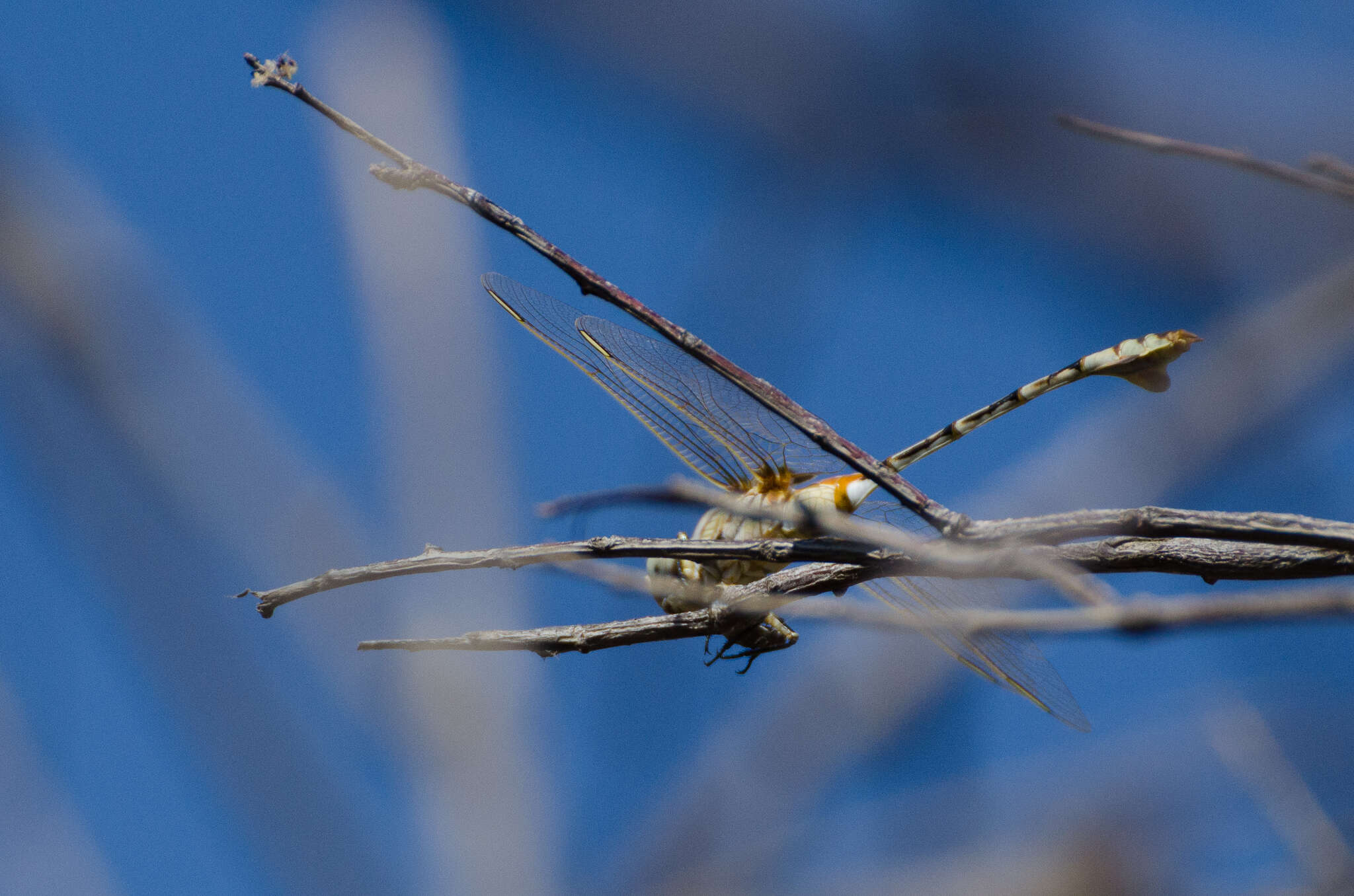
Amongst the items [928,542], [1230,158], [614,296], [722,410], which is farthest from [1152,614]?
[722,410]

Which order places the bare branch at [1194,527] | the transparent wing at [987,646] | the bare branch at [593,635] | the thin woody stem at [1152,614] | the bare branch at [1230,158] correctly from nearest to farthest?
the thin woody stem at [1152,614] → the bare branch at [1194,527] → the bare branch at [1230,158] → the bare branch at [593,635] → the transparent wing at [987,646]

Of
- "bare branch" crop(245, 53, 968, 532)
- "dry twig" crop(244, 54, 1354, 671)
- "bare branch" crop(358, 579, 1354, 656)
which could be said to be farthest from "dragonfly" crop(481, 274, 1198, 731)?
"bare branch" crop(358, 579, 1354, 656)

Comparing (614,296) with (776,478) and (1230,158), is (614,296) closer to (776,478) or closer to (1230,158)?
(1230,158)

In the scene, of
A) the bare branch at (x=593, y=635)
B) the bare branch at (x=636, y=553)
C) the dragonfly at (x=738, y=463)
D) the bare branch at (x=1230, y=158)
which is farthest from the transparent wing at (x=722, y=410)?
the bare branch at (x=1230, y=158)

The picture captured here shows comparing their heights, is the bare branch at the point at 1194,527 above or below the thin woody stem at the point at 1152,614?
above

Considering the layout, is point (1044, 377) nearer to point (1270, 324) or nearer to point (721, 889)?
point (1270, 324)

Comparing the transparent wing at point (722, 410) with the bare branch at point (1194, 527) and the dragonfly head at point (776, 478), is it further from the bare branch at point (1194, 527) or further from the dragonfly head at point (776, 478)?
the bare branch at point (1194, 527)
